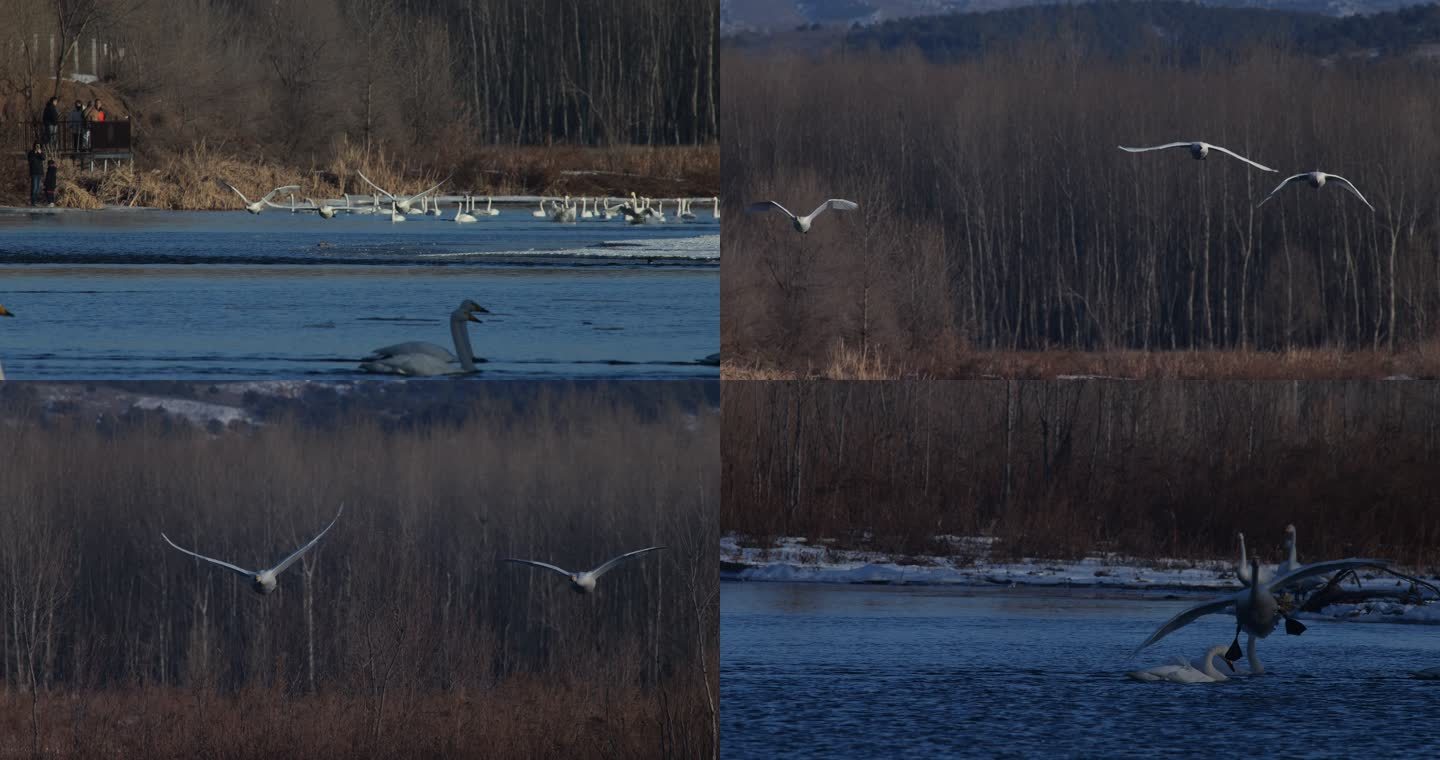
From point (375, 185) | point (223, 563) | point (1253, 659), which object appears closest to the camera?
point (375, 185)

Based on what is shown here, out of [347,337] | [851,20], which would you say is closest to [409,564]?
[347,337]

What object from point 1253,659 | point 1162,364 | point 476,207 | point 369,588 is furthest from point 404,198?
point 1162,364

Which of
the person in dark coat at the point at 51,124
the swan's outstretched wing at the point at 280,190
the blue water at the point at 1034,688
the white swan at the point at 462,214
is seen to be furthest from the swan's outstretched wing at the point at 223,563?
the blue water at the point at 1034,688

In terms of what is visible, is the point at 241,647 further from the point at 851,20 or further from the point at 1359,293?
the point at 851,20

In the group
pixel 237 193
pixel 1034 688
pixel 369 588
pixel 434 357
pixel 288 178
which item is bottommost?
pixel 1034 688

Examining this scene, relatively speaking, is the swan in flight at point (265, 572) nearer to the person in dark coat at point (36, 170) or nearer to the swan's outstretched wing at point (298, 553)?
the swan's outstretched wing at point (298, 553)

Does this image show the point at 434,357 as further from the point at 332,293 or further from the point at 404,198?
the point at 404,198
